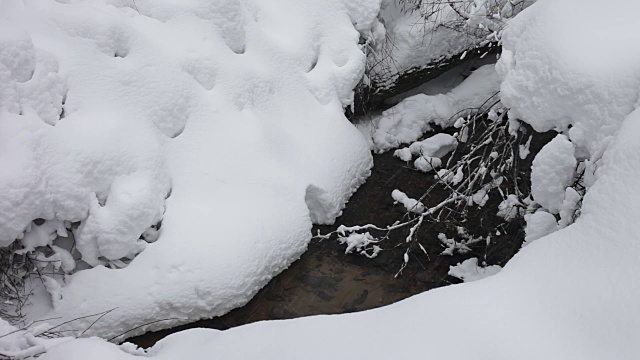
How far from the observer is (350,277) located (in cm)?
408

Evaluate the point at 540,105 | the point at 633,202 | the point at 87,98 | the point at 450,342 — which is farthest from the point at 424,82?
the point at 450,342

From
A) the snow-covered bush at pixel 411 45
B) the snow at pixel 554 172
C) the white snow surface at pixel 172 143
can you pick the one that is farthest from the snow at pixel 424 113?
A: the snow at pixel 554 172

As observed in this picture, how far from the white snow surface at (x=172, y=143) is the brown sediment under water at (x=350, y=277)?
102 mm

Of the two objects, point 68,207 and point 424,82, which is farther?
point 424,82

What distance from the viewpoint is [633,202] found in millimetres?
2314

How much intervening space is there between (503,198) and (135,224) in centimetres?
232

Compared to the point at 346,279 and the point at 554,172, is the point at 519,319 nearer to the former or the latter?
the point at 554,172

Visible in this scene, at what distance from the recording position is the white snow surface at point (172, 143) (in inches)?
136

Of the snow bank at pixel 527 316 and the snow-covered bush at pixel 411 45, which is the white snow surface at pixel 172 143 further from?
the snow bank at pixel 527 316

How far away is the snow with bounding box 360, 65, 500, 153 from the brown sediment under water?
0.86 metres

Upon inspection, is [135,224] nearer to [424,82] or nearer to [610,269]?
[610,269]

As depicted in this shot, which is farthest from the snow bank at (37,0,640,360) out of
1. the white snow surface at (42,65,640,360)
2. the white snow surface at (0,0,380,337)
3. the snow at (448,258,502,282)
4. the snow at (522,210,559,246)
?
the snow at (448,258,502,282)

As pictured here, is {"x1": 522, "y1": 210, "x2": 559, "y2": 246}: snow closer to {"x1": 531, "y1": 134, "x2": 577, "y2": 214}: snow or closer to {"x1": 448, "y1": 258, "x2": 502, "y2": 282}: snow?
{"x1": 531, "y1": 134, "x2": 577, "y2": 214}: snow

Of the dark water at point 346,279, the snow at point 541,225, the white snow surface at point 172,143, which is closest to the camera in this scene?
the snow at point 541,225
